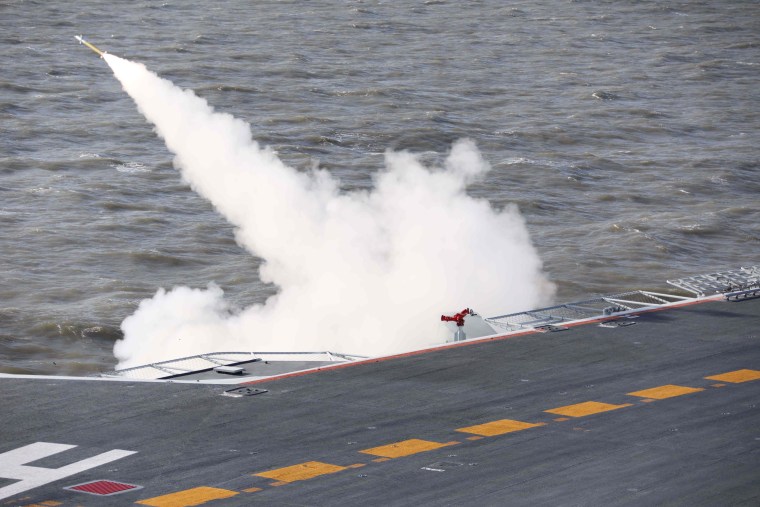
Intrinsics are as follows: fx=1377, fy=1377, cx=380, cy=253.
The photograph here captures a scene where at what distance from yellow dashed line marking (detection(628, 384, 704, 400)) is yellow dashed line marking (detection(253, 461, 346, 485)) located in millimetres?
9731

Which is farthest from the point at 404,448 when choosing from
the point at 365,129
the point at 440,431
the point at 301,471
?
the point at 365,129

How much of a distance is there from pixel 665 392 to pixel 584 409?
2857mm

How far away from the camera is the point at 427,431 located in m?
32.1

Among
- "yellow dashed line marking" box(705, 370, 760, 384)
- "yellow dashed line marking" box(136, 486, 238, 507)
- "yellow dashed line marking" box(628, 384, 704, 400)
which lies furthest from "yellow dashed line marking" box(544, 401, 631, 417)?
"yellow dashed line marking" box(136, 486, 238, 507)

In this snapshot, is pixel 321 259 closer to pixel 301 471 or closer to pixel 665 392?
pixel 665 392

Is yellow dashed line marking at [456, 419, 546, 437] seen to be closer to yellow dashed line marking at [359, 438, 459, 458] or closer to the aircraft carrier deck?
the aircraft carrier deck

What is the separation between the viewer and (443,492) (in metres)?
27.8

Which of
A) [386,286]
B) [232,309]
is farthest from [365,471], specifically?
[232,309]

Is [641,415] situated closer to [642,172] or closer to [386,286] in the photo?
[386,286]

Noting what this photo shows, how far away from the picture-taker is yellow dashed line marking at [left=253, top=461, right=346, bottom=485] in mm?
28750

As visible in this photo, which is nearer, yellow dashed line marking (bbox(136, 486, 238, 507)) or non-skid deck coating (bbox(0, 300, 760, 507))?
yellow dashed line marking (bbox(136, 486, 238, 507))

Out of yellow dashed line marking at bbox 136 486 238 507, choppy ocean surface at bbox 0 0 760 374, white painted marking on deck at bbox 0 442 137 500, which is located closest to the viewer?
yellow dashed line marking at bbox 136 486 238 507

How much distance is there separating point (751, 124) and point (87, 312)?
58247 mm

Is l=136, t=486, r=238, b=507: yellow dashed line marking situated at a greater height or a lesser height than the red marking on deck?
lesser
